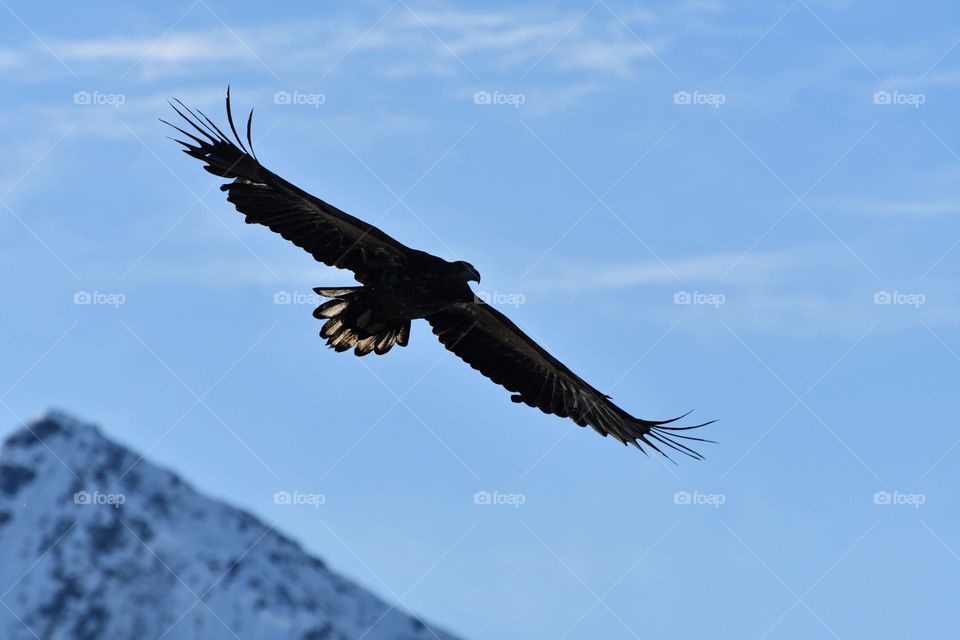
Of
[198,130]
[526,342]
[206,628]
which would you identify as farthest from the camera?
[206,628]

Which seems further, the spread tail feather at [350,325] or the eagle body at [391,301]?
the spread tail feather at [350,325]

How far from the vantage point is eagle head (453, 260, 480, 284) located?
63.9 ft

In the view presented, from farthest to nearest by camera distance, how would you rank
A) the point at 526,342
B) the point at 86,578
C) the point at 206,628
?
the point at 86,578 → the point at 206,628 → the point at 526,342

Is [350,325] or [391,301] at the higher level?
[391,301]

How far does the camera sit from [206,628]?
183 meters

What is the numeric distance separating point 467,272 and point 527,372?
126 inches

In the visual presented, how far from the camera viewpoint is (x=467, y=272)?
19484mm

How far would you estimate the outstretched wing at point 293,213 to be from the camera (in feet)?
63.4

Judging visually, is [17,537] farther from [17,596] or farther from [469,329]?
[469,329]

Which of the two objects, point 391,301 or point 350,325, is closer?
point 391,301

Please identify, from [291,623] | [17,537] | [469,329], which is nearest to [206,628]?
[291,623]

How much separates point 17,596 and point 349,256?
174 metres

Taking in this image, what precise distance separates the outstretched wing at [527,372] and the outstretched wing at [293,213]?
2.26 meters

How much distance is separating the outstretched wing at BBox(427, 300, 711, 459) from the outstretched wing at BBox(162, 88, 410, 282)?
226 centimetres
